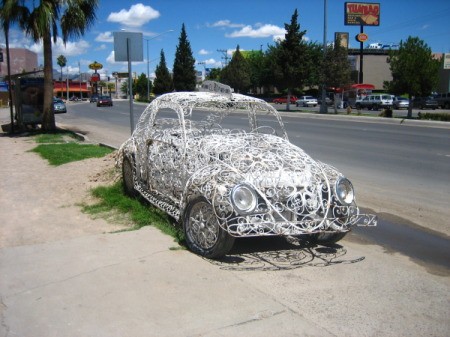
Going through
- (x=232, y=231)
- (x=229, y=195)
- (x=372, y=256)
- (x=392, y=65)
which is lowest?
(x=372, y=256)

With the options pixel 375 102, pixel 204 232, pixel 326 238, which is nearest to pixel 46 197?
pixel 204 232

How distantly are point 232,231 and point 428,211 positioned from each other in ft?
13.6

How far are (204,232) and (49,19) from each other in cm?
1592

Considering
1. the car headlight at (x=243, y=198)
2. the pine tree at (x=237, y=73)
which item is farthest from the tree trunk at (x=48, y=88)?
the pine tree at (x=237, y=73)

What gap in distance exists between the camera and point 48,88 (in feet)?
64.7

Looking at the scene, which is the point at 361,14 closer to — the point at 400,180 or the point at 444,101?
the point at 444,101

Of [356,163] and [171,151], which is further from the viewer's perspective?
[356,163]

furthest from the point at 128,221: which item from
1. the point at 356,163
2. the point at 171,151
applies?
the point at 356,163

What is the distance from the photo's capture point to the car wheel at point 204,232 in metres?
4.85

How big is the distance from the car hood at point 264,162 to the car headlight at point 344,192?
118mm

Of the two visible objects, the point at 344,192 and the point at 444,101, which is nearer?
the point at 344,192

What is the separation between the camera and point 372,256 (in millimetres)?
5387

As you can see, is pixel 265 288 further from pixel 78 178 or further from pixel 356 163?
pixel 356 163

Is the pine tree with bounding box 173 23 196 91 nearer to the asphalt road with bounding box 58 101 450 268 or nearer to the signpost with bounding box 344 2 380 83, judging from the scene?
the signpost with bounding box 344 2 380 83
